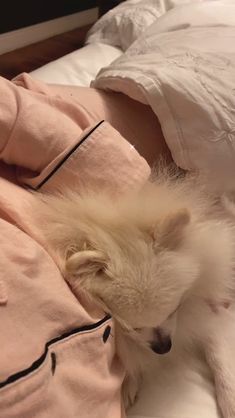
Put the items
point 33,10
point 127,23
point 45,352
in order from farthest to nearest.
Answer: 1. point 33,10
2. point 127,23
3. point 45,352

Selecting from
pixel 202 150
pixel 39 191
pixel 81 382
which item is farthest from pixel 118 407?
pixel 202 150

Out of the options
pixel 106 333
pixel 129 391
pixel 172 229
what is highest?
pixel 172 229

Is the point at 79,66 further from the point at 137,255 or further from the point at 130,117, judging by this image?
the point at 137,255

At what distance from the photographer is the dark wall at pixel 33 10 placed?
7.41 ft

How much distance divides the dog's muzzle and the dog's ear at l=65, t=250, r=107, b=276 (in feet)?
0.48

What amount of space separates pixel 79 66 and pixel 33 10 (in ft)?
4.18

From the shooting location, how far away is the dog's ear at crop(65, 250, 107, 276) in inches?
24.4

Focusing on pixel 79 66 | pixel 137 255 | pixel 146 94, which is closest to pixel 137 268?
pixel 137 255

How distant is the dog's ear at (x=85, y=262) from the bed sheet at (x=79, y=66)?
757 millimetres

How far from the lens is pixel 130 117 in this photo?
951mm

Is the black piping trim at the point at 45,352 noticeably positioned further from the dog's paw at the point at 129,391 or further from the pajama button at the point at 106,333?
the dog's paw at the point at 129,391

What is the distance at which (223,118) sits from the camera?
0.91m

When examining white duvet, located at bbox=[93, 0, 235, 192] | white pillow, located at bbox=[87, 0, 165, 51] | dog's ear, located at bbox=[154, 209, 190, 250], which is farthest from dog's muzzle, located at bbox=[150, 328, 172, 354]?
white pillow, located at bbox=[87, 0, 165, 51]

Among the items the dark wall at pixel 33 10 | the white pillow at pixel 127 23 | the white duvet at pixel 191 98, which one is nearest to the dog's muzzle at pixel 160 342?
the white duvet at pixel 191 98
